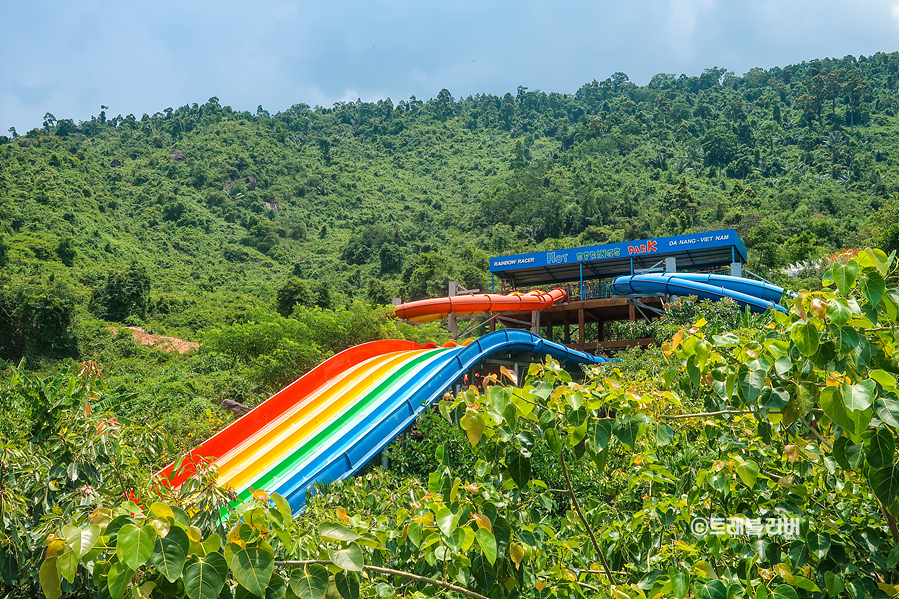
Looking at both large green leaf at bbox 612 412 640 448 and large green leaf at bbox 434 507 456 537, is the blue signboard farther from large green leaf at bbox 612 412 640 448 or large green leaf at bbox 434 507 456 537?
large green leaf at bbox 434 507 456 537

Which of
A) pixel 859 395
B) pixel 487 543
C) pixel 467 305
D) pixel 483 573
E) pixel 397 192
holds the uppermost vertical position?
pixel 397 192

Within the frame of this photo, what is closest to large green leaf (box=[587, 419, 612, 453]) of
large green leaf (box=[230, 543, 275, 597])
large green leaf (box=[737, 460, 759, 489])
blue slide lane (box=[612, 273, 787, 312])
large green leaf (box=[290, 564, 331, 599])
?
large green leaf (box=[737, 460, 759, 489])

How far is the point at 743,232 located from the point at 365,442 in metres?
36.9

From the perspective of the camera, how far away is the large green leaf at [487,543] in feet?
7.58

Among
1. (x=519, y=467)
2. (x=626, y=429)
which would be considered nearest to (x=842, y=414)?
(x=626, y=429)

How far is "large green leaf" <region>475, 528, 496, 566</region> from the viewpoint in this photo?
2.31m

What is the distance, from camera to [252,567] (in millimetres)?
2002

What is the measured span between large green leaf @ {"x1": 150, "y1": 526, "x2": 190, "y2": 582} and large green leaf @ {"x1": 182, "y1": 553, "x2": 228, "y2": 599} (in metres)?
0.03

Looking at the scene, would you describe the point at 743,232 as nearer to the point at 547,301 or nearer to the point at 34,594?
the point at 547,301

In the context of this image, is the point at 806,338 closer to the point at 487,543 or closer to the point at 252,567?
the point at 487,543

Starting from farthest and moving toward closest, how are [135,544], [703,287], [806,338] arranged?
1. [703,287]
2. [806,338]
3. [135,544]

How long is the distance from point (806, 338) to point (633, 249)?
68.0ft

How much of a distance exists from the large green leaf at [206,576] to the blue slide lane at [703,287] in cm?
1786

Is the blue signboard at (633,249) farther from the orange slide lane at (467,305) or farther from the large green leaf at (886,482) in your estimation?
the large green leaf at (886,482)
